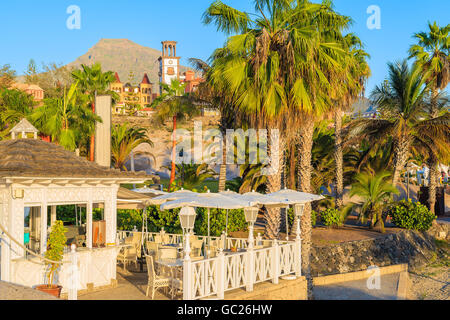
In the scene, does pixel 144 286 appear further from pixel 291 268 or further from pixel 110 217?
pixel 291 268

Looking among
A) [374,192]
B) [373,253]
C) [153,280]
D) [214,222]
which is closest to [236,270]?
[153,280]

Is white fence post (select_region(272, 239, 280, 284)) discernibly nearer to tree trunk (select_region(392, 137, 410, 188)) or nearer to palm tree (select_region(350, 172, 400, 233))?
palm tree (select_region(350, 172, 400, 233))

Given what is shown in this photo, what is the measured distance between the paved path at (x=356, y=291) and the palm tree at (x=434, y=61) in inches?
435

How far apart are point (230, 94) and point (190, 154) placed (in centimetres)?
4390

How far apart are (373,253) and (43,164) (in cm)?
1669

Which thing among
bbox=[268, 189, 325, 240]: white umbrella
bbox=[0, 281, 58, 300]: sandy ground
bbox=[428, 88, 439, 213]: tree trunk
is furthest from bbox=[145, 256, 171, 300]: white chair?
bbox=[428, 88, 439, 213]: tree trunk

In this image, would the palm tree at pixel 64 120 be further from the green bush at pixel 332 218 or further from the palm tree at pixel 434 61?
the palm tree at pixel 434 61

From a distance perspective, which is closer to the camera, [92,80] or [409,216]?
[409,216]

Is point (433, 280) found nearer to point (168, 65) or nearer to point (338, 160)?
point (338, 160)

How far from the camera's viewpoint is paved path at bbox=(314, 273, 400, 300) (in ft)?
59.5

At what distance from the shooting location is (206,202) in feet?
40.9

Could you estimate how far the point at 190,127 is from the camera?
74125 mm

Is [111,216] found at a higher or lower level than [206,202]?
lower
